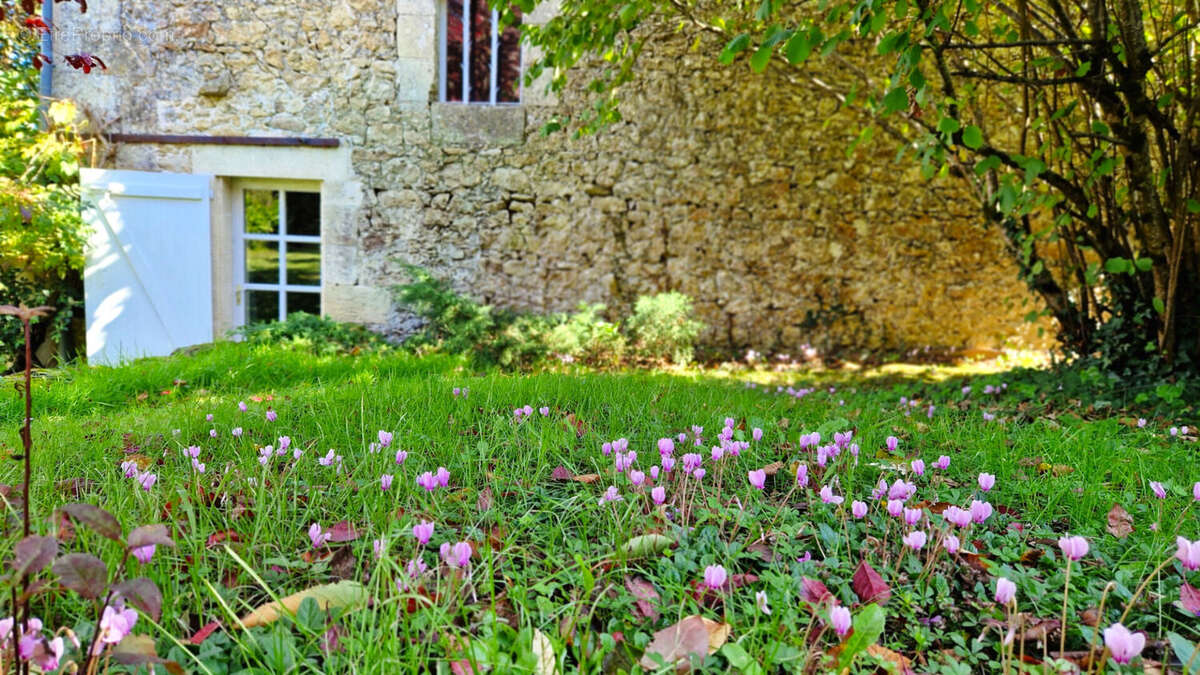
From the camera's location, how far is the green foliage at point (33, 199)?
17.4ft

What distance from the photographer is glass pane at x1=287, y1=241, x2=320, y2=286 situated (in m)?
6.54

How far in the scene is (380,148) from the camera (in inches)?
247

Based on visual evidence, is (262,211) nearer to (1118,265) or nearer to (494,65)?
(494,65)

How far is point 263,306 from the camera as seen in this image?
662 centimetres

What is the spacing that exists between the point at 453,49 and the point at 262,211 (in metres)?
2.45

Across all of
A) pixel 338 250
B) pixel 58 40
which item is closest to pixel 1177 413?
pixel 338 250

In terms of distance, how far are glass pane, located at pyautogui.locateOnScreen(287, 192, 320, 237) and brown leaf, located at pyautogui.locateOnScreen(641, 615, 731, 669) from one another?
6427mm

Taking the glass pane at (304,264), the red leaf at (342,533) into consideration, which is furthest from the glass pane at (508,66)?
the red leaf at (342,533)

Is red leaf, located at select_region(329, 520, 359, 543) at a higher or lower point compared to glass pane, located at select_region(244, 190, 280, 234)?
lower

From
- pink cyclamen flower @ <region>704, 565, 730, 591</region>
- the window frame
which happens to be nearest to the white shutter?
the window frame

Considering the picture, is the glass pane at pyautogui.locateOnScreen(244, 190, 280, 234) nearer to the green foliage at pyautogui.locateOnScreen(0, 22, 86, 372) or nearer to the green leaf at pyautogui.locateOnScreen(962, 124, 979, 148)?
the green foliage at pyautogui.locateOnScreen(0, 22, 86, 372)

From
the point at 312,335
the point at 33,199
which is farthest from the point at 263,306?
the point at 33,199

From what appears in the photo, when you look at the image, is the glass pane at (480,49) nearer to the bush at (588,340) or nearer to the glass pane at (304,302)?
the bush at (588,340)

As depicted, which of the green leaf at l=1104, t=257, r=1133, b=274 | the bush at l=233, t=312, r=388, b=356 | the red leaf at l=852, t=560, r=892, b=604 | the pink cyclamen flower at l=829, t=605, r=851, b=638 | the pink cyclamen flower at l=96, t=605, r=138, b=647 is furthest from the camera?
the bush at l=233, t=312, r=388, b=356
